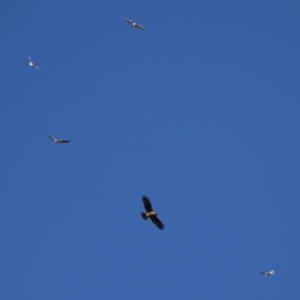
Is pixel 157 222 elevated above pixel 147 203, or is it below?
below

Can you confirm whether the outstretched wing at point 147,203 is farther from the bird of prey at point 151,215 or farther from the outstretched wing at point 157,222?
the outstretched wing at point 157,222

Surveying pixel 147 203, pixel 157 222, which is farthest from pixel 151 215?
pixel 147 203

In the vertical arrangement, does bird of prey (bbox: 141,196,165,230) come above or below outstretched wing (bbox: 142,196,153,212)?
below

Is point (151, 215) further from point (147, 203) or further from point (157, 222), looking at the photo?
point (147, 203)

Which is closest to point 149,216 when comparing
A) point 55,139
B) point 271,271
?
point 55,139

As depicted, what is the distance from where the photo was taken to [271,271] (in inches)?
2256

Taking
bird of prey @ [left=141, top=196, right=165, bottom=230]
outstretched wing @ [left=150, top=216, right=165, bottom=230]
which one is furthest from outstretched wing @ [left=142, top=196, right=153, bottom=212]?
outstretched wing @ [left=150, top=216, right=165, bottom=230]

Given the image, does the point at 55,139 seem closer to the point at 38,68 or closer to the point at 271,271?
the point at 38,68

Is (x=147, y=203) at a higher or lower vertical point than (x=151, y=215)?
higher

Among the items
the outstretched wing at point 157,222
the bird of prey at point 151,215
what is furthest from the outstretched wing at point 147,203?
the outstretched wing at point 157,222

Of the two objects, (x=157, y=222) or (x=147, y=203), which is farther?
(x=157, y=222)

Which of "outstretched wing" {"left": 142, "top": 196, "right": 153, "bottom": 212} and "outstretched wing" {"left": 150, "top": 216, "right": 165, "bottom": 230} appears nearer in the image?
"outstretched wing" {"left": 142, "top": 196, "right": 153, "bottom": 212}

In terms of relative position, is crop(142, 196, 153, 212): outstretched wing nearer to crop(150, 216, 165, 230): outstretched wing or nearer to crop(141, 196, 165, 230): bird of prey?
crop(141, 196, 165, 230): bird of prey

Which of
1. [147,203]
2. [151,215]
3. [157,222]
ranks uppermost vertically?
[147,203]
